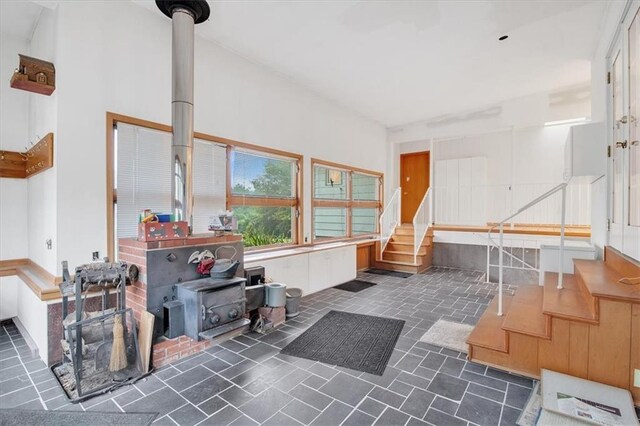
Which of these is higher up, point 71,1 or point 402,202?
point 71,1

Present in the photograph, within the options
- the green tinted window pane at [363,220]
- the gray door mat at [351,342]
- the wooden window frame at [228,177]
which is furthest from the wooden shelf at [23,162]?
the green tinted window pane at [363,220]

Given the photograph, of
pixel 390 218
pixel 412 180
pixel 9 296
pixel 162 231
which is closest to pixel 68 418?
pixel 162 231

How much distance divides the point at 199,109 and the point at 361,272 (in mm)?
4614

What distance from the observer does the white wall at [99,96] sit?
279 centimetres

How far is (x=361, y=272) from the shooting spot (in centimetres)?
673

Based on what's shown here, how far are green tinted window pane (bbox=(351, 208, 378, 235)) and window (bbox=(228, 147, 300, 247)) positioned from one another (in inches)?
81.8

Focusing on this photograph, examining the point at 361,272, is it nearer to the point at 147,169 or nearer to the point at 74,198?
the point at 147,169

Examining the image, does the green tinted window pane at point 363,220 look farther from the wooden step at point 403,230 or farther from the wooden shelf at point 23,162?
the wooden shelf at point 23,162

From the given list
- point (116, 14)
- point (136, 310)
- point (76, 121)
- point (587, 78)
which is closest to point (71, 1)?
point (116, 14)

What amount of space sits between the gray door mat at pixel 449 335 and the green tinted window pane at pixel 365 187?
12.9 ft

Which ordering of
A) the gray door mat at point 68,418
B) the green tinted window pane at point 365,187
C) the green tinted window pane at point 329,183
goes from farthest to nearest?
the green tinted window pane at point 365,187 → the green tinted window pane at point 329,183 → the gray door mat at point 68,418

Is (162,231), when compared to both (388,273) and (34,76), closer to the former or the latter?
(34,76)

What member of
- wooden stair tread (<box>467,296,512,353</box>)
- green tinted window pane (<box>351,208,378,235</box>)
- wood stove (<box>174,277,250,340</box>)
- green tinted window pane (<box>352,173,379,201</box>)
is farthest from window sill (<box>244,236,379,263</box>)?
wooden stair tread (<box>467,296,512,353</box>)

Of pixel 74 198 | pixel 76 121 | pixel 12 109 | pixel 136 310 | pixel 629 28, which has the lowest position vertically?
pixel 136 310
